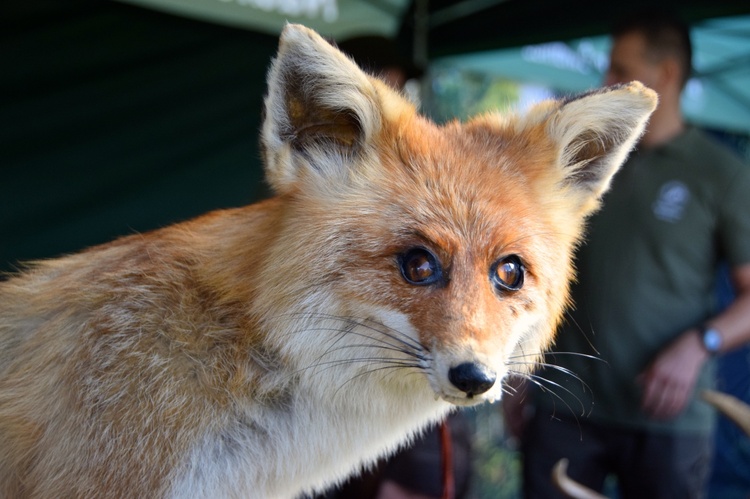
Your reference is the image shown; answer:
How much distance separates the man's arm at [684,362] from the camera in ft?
11.9

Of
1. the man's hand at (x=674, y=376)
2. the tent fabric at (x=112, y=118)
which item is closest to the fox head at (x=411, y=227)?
the man's hand at (x=674, y=376)

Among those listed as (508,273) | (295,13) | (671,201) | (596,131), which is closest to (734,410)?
(671,201)

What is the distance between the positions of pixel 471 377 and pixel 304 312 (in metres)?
A: 0.50

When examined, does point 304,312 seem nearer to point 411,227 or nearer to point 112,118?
point 411,227

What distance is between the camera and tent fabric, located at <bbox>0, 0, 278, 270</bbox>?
4.05 metres

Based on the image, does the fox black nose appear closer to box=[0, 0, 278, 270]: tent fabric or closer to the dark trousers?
the dark trousers

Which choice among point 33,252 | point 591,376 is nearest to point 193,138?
point 33,252

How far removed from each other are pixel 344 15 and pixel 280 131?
2994 millimetres

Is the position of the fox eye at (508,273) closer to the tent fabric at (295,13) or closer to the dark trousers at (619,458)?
the dark trousers at (619,458)

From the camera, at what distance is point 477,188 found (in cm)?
190

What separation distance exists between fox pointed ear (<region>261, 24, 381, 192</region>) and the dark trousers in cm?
253

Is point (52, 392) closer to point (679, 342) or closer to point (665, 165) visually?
point (679, 342)

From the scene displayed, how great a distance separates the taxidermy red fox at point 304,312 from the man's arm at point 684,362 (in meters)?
1.85

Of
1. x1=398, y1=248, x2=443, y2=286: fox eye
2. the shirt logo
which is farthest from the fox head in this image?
the shirt logo
